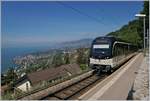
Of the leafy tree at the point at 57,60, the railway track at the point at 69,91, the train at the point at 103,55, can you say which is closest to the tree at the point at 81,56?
the leafy tree at the point at 57,60

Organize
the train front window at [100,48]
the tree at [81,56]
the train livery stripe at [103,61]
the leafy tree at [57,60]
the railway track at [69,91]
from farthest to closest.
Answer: the tree at [81,56]
the leafy tree at [57,60]
the train front window at [100,48]
the train livery stripe at [103,61]
the railway track at [69,91]

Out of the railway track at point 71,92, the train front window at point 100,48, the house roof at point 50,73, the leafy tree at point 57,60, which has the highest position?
the train front window at point 100,48

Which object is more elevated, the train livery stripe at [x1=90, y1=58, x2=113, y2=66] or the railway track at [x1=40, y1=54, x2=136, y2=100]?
the train livery stripe at [x1=90, y1=58, x2=113, y2=66]

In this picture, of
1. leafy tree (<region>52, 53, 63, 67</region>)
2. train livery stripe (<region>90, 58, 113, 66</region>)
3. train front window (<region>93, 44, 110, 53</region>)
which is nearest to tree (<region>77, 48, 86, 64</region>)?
leafy tree (<region>52, 53, 63, 67</region>)

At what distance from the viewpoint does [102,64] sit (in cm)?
1825

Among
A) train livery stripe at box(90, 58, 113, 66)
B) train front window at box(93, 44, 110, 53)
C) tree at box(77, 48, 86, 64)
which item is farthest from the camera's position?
tree at box(77, 48, 86, 64)

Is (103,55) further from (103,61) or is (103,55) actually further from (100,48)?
(100,48)

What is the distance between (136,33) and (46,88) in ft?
184

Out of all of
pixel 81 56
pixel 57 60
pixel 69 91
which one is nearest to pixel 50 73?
pixel 57 60

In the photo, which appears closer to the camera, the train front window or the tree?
the train front window

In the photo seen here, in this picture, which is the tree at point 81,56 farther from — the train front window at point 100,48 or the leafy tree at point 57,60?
the train front window at point 100,48

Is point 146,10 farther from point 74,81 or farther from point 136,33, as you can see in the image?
point 74,81

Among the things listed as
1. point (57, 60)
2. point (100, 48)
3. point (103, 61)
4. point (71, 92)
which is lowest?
point (71, 92)

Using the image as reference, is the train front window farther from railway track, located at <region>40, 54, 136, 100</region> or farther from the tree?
the tree
